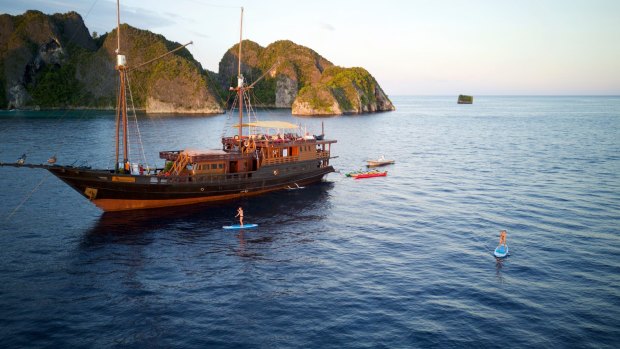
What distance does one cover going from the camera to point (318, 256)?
3086 cm

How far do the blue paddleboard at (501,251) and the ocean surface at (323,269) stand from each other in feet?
2.19

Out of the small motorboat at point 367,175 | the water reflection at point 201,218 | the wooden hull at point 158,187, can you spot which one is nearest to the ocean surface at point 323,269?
the water reflection at point 201,218

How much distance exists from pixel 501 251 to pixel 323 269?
1339 centimetres

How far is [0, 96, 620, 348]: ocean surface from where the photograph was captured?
20.6m

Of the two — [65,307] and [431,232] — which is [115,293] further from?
[431,232]

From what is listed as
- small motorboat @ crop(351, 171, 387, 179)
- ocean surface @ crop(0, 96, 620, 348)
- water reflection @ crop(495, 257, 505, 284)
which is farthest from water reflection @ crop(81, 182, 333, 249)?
water reflection @ crop(495, 257, 505, 284)

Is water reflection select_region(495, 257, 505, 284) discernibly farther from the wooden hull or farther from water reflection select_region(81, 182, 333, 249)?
the wooden hull

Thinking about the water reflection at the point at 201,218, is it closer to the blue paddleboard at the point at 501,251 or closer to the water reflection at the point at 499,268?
the blue paddleboard at the point at 501,251

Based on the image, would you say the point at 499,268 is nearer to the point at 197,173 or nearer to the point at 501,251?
the point at 501,251

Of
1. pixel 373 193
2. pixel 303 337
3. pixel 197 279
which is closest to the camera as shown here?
pixel 303 337

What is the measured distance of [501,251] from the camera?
30656 mm

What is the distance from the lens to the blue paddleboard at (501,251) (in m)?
30.4

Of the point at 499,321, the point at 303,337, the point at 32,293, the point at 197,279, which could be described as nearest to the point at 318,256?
the point at 197,279

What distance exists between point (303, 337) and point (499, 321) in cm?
1045
